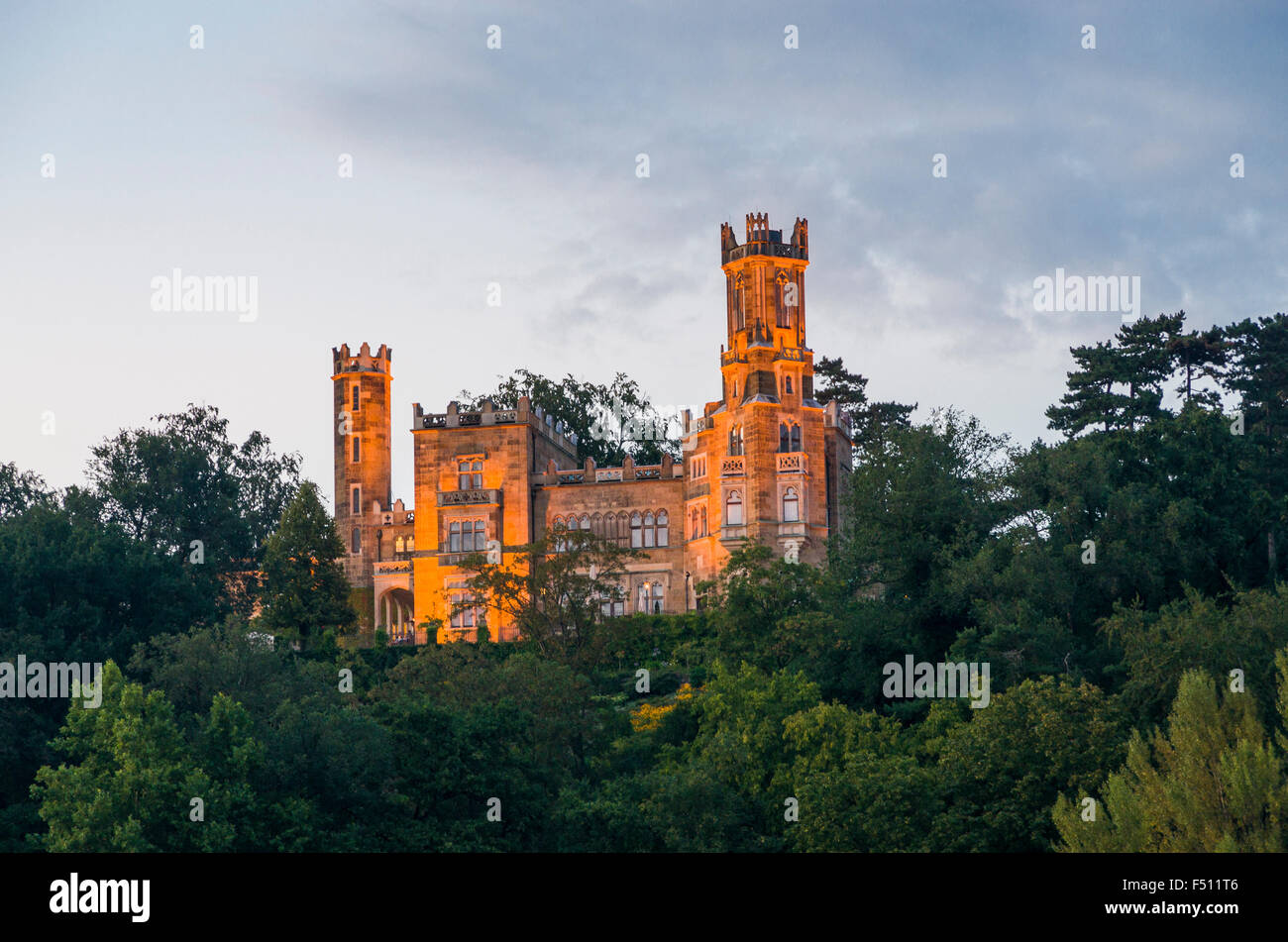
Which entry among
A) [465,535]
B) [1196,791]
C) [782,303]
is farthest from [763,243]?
[1196,791]

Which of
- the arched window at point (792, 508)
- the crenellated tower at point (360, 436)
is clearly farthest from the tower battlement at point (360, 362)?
the arched window at point (792, 508)

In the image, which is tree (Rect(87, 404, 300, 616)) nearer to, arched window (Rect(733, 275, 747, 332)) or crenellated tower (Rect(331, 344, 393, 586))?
crenellated tower (Rect(331, 344, 393, 586))

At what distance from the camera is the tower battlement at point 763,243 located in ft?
251

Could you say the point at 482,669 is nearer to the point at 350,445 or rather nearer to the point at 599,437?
the point at 350,445

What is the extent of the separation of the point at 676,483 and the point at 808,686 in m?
28.6

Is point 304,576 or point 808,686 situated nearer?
point 808,686

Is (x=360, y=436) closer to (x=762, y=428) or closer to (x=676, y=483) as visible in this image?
(x=676, y=483)

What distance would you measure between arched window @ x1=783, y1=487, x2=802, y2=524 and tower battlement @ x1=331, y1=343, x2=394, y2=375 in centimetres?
2256

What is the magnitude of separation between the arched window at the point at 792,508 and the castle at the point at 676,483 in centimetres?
4

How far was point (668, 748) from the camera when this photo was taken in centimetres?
4872

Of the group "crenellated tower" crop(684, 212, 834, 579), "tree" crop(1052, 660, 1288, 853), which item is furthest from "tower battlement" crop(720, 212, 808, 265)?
"tree" crop(1052, 660, 1288, 853)

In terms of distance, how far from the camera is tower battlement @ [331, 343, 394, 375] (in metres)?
86.2

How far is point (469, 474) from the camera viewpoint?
78.6 metres

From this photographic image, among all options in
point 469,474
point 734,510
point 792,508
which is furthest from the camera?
point 469,474
